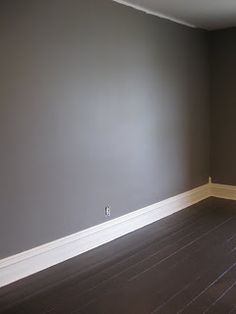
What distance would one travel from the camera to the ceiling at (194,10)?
3.78 metres

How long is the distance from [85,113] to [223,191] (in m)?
2.76

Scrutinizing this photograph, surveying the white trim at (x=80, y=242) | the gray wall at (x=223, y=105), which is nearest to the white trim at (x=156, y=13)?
the gray wall at (x=223, y=105)

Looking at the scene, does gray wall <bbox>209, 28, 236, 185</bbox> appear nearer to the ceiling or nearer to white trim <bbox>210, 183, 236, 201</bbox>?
white trim <bbox>210, 183, 236, 201</bbox>

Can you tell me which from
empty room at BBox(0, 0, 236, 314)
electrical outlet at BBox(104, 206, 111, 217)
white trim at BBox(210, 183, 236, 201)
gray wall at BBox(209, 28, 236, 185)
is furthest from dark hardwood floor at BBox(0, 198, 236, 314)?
gray wall at BBox(209, 28, 236, 185)

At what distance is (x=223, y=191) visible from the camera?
17.5ft

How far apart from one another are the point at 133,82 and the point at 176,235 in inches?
64.9

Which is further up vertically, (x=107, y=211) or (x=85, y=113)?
(x=85, y=113)

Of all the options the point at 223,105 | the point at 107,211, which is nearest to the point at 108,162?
the point at 107,211

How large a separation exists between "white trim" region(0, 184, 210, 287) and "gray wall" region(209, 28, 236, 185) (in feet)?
2.73

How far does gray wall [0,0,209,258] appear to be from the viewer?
9.35 ft

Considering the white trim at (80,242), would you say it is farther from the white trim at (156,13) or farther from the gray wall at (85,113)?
the white trim at (156,13)

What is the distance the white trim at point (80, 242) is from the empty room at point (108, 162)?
0.4 inches

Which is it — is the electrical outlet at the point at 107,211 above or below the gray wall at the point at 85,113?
below

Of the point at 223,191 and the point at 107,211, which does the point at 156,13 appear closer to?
the point at 107,211
